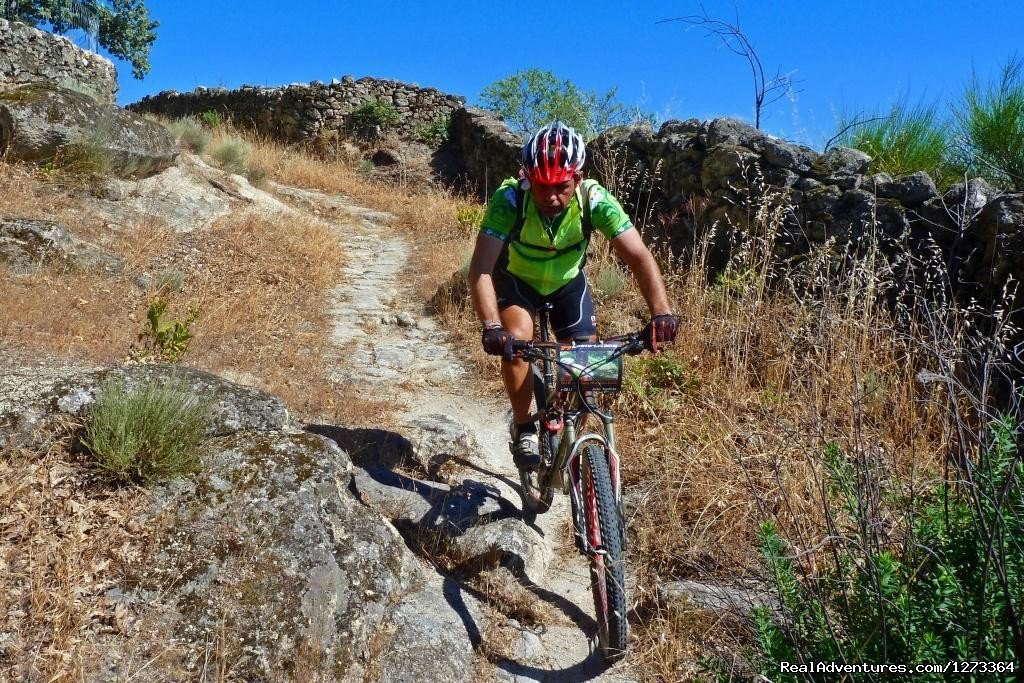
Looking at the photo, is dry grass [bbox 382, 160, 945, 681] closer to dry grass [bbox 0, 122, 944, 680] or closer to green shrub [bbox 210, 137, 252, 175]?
dry grass [bbox 0, 122, 944, 680]

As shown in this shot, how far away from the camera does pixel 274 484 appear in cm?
279

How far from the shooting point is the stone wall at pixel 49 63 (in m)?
10.7

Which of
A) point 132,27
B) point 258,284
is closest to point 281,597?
point 258,284

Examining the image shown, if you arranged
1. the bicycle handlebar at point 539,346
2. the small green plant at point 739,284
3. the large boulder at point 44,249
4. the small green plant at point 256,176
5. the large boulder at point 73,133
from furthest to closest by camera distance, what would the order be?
1. the small green plant at point 256,176
2. the large boulder at point 73,133
3. the large boulder at point 44,249
4. the small green plant at point 739,284
5. the bicycle handlebar at point 539,346

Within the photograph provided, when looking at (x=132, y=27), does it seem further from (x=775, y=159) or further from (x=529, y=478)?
(x=529, y=478)

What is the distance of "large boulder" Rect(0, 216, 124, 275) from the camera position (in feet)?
18.6

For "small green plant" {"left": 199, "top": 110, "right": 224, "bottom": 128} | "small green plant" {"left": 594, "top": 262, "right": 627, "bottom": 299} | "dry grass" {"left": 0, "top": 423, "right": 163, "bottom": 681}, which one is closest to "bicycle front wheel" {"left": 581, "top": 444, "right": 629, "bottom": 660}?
"dry grass" {"left": 0, "top": 423, "right": 163, "bottom": 681}

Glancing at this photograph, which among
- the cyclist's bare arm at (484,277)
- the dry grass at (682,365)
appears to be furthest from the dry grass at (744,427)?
the cyclist's bare arm at (484,277)

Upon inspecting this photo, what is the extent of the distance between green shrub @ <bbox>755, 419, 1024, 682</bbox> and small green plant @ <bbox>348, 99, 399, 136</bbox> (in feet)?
49.7

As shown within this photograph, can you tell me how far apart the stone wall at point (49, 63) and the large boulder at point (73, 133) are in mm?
2212

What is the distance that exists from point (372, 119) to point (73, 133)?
843 cm

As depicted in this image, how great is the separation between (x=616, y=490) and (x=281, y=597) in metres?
1.22

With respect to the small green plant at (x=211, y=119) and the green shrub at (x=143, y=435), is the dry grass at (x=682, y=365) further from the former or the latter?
the small green plant at (x=211, y=119)

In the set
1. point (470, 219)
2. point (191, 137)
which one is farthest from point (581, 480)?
point (191, 137)
